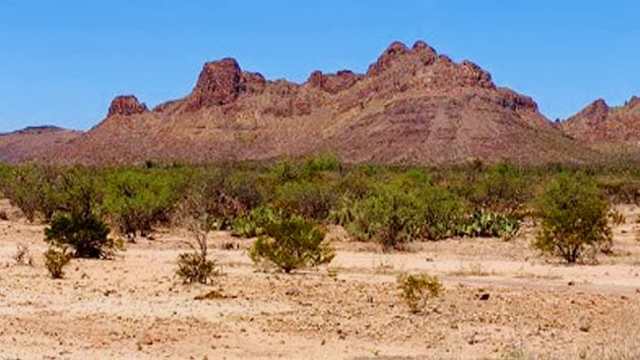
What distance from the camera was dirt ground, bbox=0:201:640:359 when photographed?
55.1 ft

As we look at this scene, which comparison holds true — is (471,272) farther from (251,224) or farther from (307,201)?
(307,201)

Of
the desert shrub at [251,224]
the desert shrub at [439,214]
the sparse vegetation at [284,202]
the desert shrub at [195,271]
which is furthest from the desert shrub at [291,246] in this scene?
the desert shrub at [439,214]

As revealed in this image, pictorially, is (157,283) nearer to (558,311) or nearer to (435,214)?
(558,311)

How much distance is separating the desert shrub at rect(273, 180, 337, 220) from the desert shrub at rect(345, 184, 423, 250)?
10.0 meters

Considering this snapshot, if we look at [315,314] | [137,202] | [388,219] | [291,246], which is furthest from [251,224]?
[315,314]

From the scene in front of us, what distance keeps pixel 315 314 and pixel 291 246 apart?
894 centimetres

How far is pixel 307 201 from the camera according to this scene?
2157 inches

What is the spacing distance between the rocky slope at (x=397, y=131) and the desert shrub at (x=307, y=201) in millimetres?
85511

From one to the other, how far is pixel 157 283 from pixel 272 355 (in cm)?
906

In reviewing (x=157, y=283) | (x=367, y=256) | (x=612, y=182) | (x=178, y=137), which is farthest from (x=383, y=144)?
(x=157, y=283)

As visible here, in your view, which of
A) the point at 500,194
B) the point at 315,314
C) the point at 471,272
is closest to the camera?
the point at 315,314

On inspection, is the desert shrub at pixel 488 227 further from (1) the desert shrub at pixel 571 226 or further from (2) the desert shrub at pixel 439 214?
(1) the desert shrub at pixel 571 226

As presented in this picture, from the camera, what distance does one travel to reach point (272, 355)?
16531 mm

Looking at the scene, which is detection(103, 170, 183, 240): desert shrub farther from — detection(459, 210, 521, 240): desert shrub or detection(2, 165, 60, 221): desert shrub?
detection(459, 210, 521, 240): desert shrub
